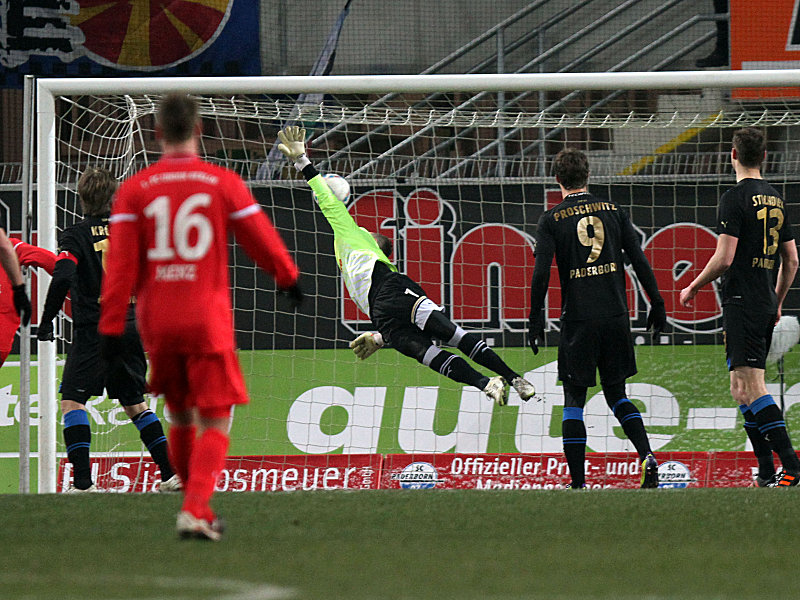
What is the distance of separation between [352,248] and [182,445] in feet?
10.0

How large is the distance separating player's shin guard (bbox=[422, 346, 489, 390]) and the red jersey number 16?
3.21 metres

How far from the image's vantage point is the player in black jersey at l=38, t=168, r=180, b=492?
598 centimetres

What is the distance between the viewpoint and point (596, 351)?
572 cm

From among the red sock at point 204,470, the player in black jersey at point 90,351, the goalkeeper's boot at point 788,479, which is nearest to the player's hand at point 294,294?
the red sock at point 204,470

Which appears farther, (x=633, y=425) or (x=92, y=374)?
(x=92, y=374)

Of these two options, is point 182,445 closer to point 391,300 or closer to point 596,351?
point 596,351

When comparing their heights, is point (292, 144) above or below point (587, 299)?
above

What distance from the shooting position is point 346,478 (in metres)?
7.88

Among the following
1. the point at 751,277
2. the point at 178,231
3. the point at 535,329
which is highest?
the point at 178,231

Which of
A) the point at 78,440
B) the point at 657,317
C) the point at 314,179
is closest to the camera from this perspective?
the point at 657,317

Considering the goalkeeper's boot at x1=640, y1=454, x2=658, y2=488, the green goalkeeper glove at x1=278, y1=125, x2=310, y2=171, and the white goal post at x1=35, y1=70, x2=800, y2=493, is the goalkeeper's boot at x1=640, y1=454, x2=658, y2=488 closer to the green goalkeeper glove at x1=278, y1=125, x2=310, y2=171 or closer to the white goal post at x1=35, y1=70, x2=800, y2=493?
the white goal post at x1=35, y1=70, x2=800, y2=493

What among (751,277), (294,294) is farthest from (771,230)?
(294,294)

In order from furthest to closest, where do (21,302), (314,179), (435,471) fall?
(435,471)
(314,179)
(21,302)

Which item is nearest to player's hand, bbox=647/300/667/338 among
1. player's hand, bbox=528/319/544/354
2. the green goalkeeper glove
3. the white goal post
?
player's hand, bbox=528/319/544/354
